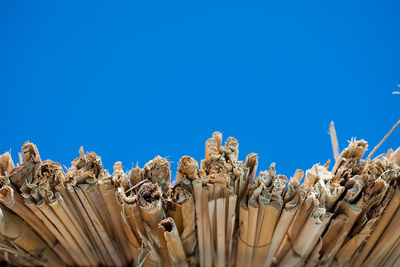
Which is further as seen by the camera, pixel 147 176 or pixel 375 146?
pixel 375 146

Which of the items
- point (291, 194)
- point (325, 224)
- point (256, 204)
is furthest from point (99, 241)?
point (325, 224)

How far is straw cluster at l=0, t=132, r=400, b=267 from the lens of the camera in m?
1.71

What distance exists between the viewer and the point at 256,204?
1717 millimetres

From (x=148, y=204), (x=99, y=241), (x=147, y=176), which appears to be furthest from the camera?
(x=99, y=241)

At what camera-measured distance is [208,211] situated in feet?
5.74

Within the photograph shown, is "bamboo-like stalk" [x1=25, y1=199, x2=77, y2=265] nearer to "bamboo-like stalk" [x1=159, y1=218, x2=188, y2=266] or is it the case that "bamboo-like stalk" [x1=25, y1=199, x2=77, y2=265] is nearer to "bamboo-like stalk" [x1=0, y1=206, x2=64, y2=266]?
"bamboo-like stalk" [x1=0, y1=206, x2=64, y2=266]

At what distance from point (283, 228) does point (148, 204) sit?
692 mm

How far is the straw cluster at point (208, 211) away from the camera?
5.60 ft

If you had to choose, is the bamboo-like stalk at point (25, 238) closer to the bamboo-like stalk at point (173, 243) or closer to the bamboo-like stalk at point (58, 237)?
the bamboo-like stalk at point (58, 237)

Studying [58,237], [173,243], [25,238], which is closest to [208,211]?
[173,243]

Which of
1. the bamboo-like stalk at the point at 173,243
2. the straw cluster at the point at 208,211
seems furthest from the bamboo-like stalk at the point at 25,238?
the bamboo-like stalk at the point at 173,243

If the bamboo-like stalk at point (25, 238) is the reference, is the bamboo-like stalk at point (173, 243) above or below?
below

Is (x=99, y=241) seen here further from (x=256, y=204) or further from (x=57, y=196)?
(x=256, y=204)

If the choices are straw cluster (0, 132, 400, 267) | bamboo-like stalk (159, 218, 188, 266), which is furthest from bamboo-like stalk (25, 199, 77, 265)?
bamboo-like stalk (159, 218, 188, 266)
